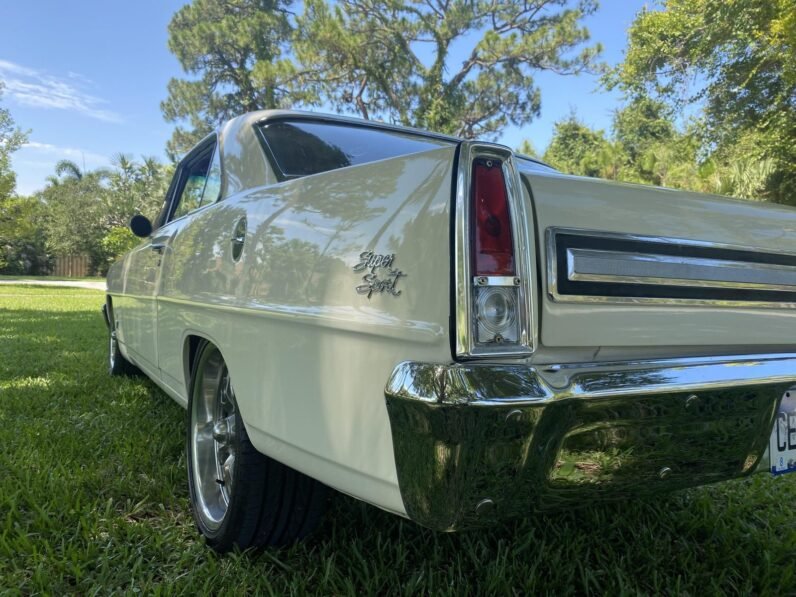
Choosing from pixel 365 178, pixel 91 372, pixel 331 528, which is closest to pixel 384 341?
pixel 365 178

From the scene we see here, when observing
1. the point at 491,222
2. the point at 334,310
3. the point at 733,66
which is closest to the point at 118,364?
the point at 334,310

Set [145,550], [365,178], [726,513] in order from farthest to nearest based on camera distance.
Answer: [726,513], [145,550], [365,178]

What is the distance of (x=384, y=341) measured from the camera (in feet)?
4.25

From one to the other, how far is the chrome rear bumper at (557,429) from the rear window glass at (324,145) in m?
1.25

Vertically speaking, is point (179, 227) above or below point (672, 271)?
above

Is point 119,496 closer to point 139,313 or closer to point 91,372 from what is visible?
point 139,313

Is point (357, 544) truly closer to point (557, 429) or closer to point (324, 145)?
point (557, 429)

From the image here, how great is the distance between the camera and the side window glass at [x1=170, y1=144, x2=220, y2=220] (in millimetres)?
2938

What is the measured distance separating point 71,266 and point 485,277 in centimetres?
4407

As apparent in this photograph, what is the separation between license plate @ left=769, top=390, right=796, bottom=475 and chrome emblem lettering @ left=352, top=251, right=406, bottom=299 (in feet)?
3.66

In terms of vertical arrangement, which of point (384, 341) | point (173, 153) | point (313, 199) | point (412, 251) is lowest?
point (384, 341)

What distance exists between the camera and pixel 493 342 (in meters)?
1.21

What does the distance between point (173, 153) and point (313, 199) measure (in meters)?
26.3

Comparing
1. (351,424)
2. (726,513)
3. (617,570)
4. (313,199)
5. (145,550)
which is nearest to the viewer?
(351,424)
